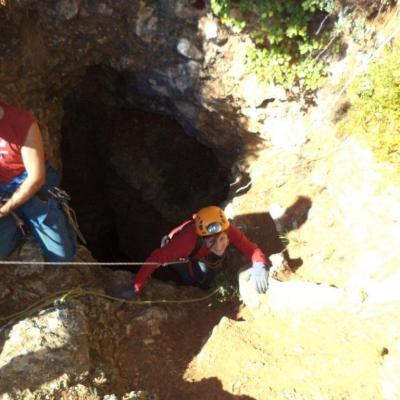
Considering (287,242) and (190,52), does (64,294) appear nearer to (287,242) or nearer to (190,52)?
(287,242)

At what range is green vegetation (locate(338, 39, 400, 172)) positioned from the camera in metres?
4.78

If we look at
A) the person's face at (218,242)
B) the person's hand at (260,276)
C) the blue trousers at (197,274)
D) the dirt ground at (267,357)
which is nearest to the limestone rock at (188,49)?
the person's face at (218,242)

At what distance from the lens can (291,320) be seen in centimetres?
501

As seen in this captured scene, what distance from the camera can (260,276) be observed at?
541 cm

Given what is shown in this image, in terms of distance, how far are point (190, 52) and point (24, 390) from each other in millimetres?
4776

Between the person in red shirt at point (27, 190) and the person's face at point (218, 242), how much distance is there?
171cm

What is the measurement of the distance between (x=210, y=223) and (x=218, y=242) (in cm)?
31

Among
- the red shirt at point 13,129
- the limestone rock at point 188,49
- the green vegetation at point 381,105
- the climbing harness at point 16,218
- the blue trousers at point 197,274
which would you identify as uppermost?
the green vegetation at point 381,105

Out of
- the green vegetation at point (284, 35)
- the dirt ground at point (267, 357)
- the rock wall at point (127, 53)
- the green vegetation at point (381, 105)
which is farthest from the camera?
the rock wall at point (127, 53)

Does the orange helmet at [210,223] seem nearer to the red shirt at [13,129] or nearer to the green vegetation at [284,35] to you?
the green vegetation at [284,35]

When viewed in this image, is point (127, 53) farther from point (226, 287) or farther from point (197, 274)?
point (226, 287)

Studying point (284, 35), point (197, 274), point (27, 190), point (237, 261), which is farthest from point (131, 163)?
point (27, 190)

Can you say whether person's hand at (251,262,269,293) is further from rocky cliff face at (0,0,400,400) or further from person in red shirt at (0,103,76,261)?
person in red shirt at (0,103,76,261)

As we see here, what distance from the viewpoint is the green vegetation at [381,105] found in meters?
4.78
